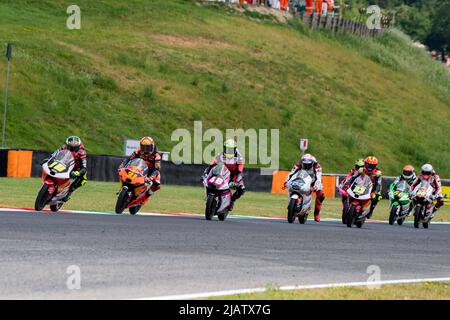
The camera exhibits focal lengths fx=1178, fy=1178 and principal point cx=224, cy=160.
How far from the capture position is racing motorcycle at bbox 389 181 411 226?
27.0 m

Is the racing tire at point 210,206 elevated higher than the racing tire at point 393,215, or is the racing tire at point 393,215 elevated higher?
the racing tire at point 210,206

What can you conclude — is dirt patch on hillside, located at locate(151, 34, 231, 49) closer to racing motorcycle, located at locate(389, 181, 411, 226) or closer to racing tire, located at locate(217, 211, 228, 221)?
racing motorcycle, located at locate(389, 181, 411, 226)

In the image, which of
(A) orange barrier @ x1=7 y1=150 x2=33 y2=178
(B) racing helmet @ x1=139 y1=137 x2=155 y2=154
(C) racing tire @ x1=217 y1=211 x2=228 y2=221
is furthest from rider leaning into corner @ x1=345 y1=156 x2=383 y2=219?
(A) orange barrier @ x1=7 y1=150 x2=33 y2=178

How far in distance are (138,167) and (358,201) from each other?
5.24 meters

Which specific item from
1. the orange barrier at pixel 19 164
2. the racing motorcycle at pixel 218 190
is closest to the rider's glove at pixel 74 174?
the racing motorcycle at pixel 218 190

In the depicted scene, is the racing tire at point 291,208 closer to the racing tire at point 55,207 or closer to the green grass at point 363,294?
the racing tire at point 55,207

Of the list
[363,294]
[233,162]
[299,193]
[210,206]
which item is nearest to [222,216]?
[210,206]

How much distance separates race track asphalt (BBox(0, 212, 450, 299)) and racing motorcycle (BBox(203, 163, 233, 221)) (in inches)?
24.5

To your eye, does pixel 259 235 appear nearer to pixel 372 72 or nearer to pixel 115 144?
pixel 115 144

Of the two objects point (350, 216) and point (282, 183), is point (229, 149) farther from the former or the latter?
point (282, 183)

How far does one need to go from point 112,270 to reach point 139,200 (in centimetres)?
1036

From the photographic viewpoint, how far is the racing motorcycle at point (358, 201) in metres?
24.5

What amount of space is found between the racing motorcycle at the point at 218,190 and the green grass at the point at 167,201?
2891mm

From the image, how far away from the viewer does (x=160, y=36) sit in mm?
75875
